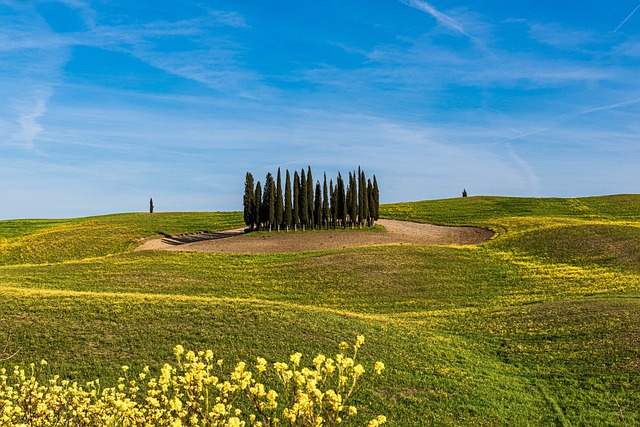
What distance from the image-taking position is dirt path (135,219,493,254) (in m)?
52.7

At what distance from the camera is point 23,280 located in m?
38.6

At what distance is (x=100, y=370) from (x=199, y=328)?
4901 millimetres

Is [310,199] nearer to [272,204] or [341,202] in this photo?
[341,202]

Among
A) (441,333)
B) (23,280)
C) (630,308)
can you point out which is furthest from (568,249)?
(23,280)

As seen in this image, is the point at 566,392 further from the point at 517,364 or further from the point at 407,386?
the point at 407,386

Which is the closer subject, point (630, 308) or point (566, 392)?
point (566, 392)

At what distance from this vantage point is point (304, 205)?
204 ft

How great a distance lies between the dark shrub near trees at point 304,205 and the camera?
61.8 metres

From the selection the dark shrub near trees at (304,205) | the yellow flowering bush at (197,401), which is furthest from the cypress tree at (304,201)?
the yellow flowering bush at (197,401)

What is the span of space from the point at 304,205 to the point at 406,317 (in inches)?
1309

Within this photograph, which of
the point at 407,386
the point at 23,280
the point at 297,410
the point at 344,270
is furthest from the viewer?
the point at 344,270

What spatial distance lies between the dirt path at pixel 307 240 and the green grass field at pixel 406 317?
420cm

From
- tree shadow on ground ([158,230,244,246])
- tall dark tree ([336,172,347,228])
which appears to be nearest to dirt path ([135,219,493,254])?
tree shadow on ground ([158,230,244,246])

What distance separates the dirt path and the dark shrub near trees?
9.06 ft
